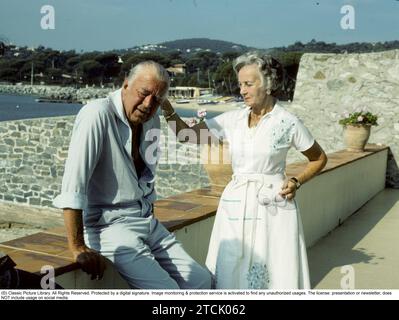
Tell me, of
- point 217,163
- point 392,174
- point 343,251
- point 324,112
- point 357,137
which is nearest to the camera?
point 217,163

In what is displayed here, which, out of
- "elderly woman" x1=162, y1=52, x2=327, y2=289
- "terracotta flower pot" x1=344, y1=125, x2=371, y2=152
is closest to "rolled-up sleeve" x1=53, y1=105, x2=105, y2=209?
"elderly woman" x1=162, y1=52, x2=327, y2=289

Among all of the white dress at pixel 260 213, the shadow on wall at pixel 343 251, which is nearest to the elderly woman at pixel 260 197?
the white dress at pixel 260 213

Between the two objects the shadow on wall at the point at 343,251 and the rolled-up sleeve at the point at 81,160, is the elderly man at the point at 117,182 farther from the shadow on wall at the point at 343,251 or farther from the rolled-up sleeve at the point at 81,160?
the shadow on wall at the point at 343,251

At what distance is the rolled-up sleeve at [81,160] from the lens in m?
1.54

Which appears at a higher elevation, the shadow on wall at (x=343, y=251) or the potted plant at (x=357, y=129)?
the potted plant at (x=357, y=129)

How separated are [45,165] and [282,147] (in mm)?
8625

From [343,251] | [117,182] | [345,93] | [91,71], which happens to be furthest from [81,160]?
[91,71]

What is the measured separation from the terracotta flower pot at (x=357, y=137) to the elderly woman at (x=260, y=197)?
421 cm

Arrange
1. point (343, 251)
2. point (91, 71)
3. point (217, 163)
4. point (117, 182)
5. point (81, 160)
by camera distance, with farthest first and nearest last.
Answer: point (91, 71) < point (343, 251) < point (217, 163) < point (117, 182) < point (81, 160)

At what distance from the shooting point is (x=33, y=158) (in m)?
10.2

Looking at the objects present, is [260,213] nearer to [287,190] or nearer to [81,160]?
[287,190]

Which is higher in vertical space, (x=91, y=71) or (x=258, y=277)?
(x=91, y=71)

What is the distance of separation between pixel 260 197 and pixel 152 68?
79 centimetres

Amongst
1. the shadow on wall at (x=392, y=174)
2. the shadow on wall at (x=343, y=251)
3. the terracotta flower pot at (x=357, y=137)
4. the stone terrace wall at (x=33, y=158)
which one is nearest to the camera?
the shadow on wall at (x=343, y=251)
